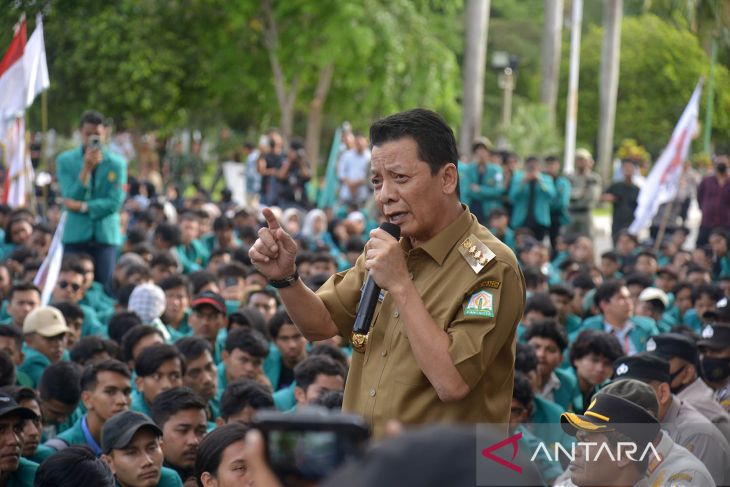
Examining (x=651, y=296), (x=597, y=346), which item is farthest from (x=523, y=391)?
(x=651, y=296)

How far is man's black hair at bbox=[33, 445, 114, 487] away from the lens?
4.99 meters

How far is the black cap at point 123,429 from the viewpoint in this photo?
18.0 ft

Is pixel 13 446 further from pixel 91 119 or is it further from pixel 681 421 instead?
pixel 91 119

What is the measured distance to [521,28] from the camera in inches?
1865

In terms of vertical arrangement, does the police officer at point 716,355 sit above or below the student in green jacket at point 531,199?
below

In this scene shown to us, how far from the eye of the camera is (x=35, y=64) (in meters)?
10.2

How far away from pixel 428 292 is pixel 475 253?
0.57ft

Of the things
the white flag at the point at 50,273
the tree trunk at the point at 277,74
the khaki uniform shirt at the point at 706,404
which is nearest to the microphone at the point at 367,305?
the khaki uniform shirt at the point at 706,404

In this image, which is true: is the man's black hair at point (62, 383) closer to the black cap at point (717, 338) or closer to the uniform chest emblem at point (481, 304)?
the black cap at point (717, 338)

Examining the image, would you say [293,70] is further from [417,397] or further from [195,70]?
[417,397]

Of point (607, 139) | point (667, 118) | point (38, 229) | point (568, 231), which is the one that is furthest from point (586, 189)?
point (667, 118)

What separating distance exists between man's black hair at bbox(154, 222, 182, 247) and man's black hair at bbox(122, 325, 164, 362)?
191 inches

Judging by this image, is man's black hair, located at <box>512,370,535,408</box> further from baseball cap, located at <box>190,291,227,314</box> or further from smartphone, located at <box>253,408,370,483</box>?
smartphone, located at <box>253,408,370,483</box>

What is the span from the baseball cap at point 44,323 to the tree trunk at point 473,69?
1591 cm
